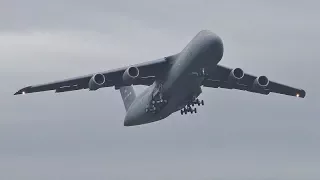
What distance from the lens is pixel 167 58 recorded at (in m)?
49.3

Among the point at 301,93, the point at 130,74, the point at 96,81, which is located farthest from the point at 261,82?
the point at 96,81

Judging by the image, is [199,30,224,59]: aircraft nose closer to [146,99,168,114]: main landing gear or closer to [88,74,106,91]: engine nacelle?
[146,99,168,114]: main landing gear

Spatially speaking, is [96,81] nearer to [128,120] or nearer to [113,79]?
[113,79]

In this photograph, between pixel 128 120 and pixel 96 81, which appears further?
pixel 128 120

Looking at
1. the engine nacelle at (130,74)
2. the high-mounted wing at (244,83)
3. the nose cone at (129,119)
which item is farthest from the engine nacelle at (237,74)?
the nose cone at (129,119)

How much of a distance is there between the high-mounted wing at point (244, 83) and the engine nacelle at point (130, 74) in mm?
3894

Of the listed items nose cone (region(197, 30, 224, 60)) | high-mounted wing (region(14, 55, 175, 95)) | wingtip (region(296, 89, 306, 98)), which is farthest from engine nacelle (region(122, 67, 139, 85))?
wingtip (region(296, 89, 306, 98))

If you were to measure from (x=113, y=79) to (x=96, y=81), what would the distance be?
2483mm

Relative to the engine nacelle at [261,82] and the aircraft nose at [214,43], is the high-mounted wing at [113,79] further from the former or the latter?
the engine nacelle at [261,82]

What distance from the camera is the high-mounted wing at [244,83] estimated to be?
Result: 49156mm

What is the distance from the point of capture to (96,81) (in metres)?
47.5

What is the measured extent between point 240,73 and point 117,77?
7051 millimetres

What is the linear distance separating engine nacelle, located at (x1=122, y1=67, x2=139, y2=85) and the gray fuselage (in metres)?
2.05

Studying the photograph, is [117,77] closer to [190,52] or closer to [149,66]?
[149,66]
